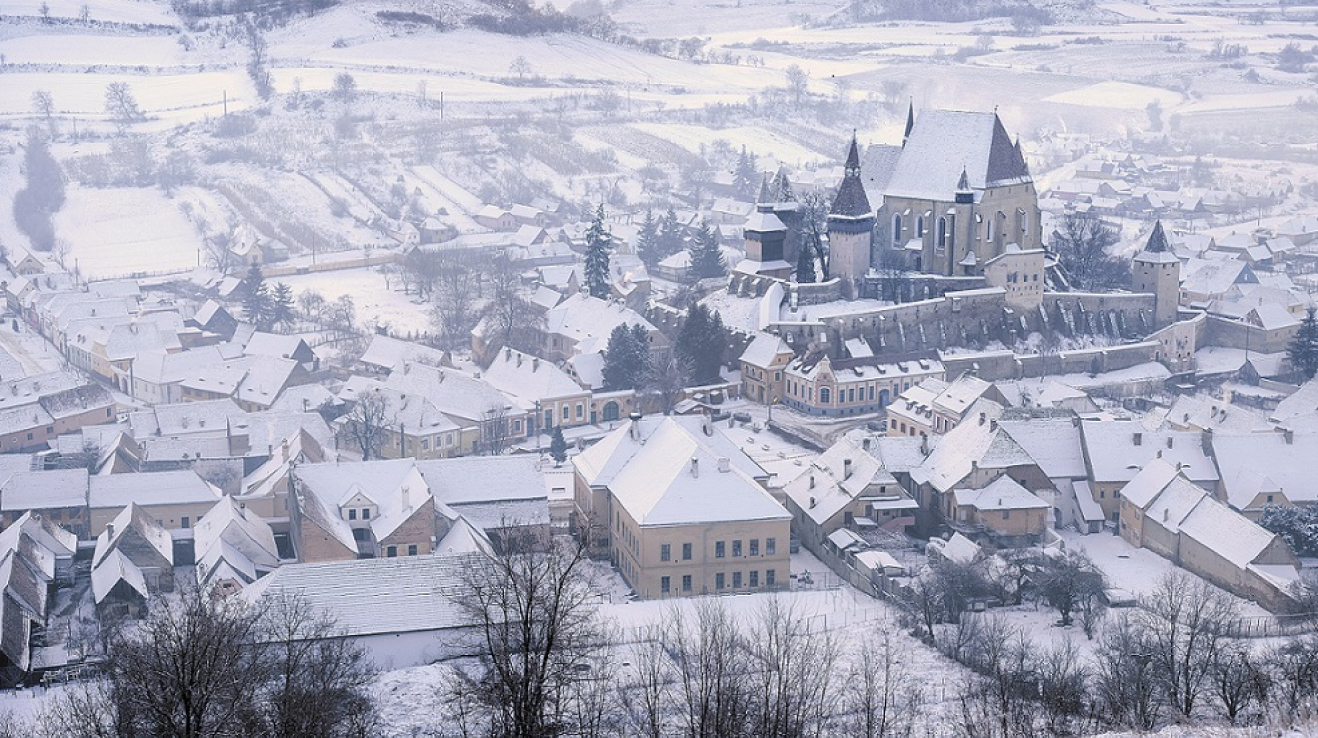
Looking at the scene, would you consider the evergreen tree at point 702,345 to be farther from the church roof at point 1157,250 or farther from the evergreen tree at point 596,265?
the church roof at point 1157,250

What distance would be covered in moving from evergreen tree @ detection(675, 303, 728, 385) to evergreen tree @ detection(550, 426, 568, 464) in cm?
869

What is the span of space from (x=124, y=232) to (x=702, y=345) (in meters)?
45.8

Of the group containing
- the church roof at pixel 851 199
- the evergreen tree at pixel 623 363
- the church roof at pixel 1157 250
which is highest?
the church roof at pixel 851 199

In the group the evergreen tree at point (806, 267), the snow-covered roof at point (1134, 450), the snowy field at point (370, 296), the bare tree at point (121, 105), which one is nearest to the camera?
the snow-covered roof at point (1134, 450)

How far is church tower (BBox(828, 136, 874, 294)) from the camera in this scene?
65.6 metres

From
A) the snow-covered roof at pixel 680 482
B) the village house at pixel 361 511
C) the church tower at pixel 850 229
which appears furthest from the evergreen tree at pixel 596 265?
the village house at pixel 361 511

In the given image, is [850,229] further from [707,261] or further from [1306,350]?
[1306,350]

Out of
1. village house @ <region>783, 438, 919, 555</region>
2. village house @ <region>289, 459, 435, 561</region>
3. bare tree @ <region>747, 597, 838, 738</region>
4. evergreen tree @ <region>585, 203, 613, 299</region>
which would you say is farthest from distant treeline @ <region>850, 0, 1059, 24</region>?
bare tree @ <region>747, 597, 838, 738</region>

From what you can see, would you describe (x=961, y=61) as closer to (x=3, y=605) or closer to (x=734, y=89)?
(x=734, y=89)

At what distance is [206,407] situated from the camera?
54375 millimetres

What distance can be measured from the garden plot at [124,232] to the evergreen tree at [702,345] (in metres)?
36.0

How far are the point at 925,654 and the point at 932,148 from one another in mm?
38197

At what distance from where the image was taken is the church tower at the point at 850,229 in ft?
215

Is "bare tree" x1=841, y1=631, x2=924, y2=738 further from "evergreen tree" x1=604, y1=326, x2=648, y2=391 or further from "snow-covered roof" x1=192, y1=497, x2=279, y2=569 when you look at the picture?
"evergreen tree" x1=604, y1=326, x2=648, y2=391
